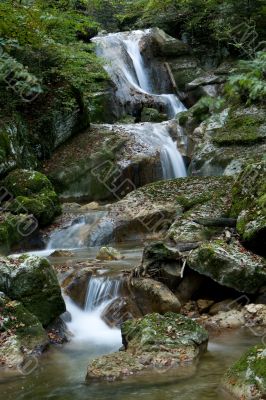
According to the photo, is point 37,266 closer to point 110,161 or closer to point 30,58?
point 110,161

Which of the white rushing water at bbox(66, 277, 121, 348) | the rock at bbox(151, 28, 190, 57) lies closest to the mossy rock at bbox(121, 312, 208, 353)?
the white rushing water at bbox(66, 277, 121, 348)

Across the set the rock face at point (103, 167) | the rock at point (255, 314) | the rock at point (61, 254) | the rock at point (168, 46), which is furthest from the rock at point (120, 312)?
the rock at point (168, 46)

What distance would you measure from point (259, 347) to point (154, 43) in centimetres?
1973

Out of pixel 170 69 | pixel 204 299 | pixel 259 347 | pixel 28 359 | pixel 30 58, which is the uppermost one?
pixel 30 58

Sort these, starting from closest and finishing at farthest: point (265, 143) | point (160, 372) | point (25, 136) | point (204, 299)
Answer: point (160, 372) < point (204, 299) < point (265, 143) < point (25, 136)

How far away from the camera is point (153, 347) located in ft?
17.4

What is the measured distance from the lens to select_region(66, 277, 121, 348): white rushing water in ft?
21.7

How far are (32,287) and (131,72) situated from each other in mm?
16452

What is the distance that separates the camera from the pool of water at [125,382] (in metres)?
4.52

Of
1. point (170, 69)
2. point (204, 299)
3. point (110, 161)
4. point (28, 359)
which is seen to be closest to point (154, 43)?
point (170, 69)

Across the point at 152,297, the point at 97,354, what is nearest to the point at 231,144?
the point at 152,297

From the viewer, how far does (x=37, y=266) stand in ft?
21.5

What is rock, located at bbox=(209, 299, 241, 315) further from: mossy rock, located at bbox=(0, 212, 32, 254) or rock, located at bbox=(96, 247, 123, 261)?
mossy rock, located at bbox=(0, 212, 32, 254)

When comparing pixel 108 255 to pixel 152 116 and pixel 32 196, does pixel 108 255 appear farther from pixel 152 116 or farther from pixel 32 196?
pixel 152 116
